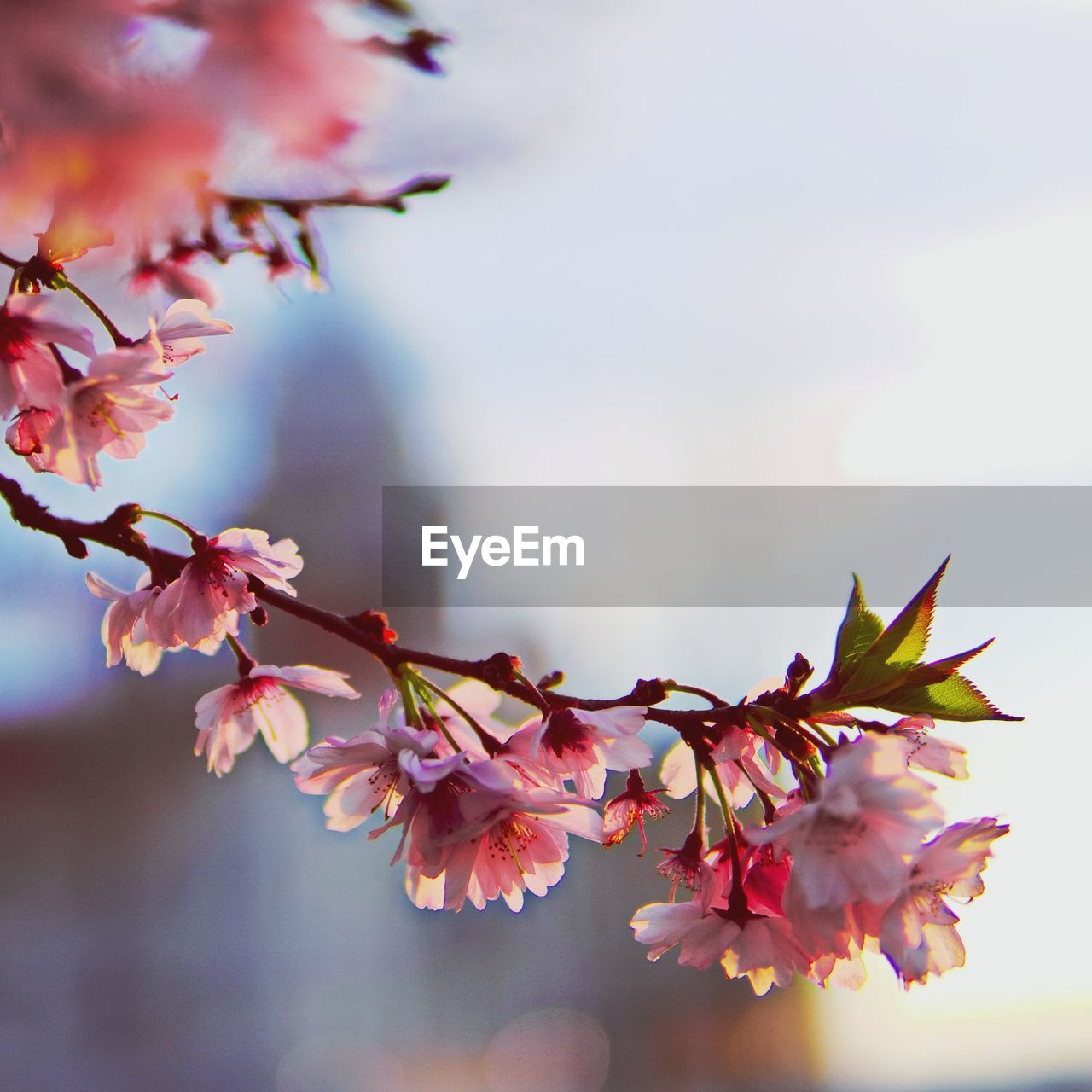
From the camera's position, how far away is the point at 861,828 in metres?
0.28

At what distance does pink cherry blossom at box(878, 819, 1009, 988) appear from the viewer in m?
0.29

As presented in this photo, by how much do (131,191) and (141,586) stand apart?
146 mm

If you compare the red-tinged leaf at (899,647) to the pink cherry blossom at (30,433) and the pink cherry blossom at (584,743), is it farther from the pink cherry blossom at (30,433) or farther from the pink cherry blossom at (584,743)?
the pink cherry blossom at (30,433)

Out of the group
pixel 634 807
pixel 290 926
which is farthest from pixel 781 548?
pixel 290 926

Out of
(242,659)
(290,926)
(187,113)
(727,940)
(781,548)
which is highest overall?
(781,548)

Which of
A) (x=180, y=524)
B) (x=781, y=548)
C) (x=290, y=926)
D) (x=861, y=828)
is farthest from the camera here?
(x=290, y=926)

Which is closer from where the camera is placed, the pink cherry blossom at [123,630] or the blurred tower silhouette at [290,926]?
the pink cherry blossom at [123,630]

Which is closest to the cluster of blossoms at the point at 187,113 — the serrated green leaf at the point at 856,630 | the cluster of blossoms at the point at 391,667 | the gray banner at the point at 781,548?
the cluster of blossoms at the point at 391,667

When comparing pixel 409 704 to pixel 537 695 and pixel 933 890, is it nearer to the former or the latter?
pixel 537 695

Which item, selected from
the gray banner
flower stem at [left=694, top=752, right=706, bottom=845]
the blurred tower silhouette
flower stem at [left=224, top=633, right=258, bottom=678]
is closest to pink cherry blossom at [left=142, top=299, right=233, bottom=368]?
flower stem at [left=224, top=633, right=258, bottom=678]

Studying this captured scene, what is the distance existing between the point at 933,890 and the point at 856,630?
8 centimetres

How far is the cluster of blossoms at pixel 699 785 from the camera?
287mm

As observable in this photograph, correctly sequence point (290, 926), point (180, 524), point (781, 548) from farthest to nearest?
point (290, 926) → point (781, 548) → point (180, 524)

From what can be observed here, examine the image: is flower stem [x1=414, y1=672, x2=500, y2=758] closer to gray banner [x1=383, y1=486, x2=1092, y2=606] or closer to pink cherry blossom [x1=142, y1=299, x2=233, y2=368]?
pink cherry blossom [x1=142, y1=299, x2=233, y2=368]
